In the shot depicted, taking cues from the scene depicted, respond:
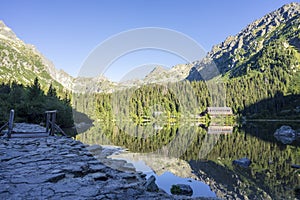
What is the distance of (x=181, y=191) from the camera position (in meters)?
7.21

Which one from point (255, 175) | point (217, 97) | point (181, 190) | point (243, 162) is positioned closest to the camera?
point (181, 190)

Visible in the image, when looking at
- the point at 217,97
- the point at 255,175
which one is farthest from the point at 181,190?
the point at 217,97

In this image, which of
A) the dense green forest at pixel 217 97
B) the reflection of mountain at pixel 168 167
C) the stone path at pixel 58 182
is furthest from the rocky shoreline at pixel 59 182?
the dense green forest at pixel 217 97

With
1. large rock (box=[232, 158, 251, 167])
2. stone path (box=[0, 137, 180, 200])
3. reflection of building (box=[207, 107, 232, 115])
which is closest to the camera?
stone path (box=[0, 137, 180, 200])

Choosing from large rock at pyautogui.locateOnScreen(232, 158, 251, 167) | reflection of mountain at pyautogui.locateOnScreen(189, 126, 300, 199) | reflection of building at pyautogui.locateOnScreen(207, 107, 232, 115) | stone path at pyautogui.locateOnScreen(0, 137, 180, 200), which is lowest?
reflection of mountain at pyautogui.locateOnScreen(189, 126, 300, 199)

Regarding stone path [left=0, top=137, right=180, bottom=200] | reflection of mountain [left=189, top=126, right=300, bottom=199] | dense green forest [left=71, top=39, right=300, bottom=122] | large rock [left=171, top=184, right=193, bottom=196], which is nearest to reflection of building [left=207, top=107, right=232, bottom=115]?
dense green forest [left=71, top=39, right=300, bottom=122]

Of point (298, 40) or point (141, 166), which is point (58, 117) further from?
point (298, 40)

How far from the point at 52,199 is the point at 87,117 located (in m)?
48.8

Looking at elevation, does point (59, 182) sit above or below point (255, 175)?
above

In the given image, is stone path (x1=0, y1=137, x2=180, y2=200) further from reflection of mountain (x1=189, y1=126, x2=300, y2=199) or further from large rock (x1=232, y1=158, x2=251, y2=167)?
large rock (x1=232, y1=158, x2=251, y2=167)

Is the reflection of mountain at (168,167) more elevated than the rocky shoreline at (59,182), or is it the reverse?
the rocky shoreline at (59,182)

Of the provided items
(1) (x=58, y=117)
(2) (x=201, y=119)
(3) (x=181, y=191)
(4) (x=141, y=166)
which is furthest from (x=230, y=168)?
(2) (x=201, y=119)

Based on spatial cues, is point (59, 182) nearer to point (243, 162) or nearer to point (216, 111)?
point (243, 162)

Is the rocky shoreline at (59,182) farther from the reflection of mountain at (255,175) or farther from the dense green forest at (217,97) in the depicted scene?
the dense green forest at (217,97)
